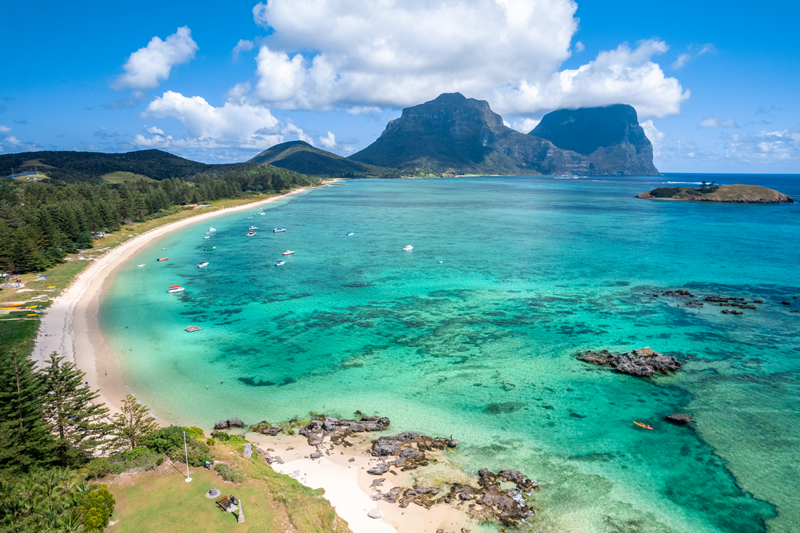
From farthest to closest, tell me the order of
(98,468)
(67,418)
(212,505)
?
(67,418), (98,468), (212,505)

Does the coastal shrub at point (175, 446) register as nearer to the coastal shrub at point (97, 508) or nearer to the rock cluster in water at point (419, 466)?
the coastal shrub at point (97, 508)

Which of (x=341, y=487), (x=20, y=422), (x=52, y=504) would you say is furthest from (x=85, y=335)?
(x=341, y=487)

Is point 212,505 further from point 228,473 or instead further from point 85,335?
point 85,335

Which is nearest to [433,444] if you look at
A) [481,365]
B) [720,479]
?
[481,365]

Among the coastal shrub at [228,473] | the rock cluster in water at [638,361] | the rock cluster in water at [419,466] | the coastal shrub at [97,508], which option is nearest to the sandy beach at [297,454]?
the rock cluster in water at [419,466]

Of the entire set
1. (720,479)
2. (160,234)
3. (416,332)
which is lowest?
(720,479)

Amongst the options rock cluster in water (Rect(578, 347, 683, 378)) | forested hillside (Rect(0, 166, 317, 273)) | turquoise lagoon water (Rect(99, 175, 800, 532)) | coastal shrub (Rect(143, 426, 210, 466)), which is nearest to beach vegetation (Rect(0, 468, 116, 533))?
coastal shrub (Rect(143, 426, 210, 466))

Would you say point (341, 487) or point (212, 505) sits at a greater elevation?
point (212, 505)

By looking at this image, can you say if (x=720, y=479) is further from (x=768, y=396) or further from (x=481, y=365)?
(x=481, y=365)
